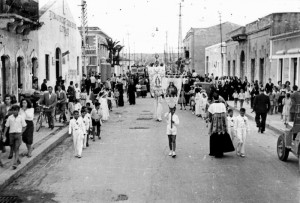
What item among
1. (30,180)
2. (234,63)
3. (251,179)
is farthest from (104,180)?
(234,63)

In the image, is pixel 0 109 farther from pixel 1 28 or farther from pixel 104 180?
pixel 1 28

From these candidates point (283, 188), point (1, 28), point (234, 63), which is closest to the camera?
point (283, 188)

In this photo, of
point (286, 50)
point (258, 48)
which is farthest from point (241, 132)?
point (258, 48)

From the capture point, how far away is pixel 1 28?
17578mm

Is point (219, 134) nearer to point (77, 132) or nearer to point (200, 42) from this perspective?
point (77, 132)

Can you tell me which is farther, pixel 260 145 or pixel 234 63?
pixel 234 63

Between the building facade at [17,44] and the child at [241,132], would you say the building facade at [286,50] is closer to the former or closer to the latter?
the child at [241,132]

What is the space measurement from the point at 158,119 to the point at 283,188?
11135mm

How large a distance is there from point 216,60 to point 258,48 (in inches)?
690

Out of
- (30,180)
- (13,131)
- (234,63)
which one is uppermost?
(234,63)

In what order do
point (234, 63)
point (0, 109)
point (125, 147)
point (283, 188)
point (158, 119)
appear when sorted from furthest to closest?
point (234, 63), point (158, 119), point (125, 147), point (0, 109), point (283, 188)

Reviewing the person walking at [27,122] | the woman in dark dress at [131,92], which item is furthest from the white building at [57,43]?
the person walking at [27,122]

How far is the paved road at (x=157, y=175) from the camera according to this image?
7.90m

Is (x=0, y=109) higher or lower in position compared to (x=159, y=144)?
higher
